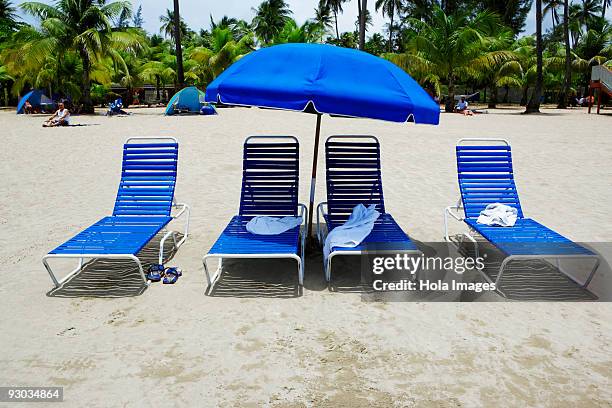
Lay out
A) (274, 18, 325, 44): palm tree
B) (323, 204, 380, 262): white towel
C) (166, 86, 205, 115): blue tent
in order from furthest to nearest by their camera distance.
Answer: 1. (274, 18, 325, 44): palm tree
2. (166, 86, 205, 115): blue tent
3. (323, 204, 380, 262): white towel

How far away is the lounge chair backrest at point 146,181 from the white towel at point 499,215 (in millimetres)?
3504

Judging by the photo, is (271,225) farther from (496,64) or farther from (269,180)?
(496,64)

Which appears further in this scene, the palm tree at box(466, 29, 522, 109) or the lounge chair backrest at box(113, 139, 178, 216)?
the palm tree at box(466, 29, 522, 109)

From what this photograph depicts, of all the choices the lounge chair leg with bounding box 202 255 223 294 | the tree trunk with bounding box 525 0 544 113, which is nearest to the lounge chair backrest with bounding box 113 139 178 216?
the lounge chair leg with bounding box 202 255 223 294

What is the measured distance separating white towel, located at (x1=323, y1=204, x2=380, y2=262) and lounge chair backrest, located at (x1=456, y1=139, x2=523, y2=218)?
1.25 metres

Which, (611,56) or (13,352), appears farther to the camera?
(611,56)

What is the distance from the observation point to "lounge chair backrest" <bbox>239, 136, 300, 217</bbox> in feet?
18.5

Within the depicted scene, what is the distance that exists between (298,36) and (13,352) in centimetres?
3596

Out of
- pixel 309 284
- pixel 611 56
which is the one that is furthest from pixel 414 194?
pixel 611 56

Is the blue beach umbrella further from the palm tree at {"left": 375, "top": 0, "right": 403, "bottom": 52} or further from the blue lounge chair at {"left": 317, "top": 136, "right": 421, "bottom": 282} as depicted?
the palm tree at {"left": 375, "top": 0, "right": 403, "bottom": 52}

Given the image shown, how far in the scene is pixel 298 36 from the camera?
3669 centimetres

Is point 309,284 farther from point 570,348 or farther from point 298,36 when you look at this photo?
point 298,36

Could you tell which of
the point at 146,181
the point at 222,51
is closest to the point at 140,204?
the point at 146,181

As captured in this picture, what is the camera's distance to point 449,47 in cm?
3067
